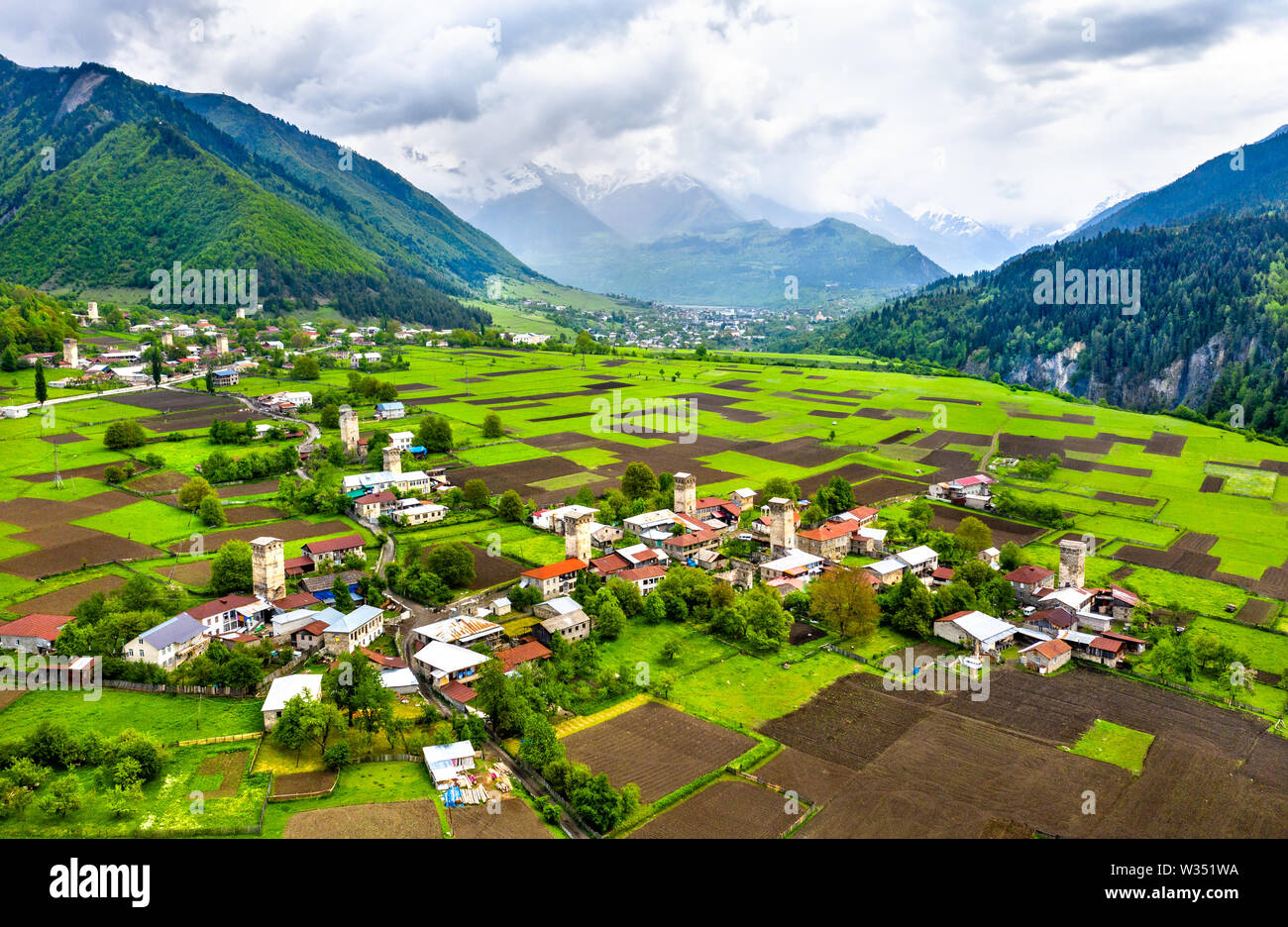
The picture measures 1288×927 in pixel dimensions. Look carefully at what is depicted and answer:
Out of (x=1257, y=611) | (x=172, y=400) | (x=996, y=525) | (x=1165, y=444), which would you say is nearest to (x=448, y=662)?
(x=1257, y=611)

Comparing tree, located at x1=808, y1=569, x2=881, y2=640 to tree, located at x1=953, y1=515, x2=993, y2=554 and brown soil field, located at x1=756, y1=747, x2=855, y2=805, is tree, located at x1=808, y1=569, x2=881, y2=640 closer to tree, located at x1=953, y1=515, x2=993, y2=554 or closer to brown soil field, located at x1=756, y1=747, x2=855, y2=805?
brown soil field, located at x1=756, y1=747, x2=855, y2=805

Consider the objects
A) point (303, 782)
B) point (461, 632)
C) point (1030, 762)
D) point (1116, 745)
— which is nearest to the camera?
point (303, 782)

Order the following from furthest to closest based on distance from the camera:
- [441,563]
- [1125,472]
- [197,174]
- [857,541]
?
[197,174]
[1125,472]
[857,541]
[441,563]

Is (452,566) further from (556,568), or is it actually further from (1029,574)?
(1029,574)

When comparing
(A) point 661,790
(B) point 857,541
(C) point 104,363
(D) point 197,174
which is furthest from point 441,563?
(D) point 197,174

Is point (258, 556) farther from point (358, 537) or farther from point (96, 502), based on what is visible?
point (96, 502)

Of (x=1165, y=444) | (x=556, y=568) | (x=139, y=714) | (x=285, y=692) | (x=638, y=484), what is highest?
(x=1165, y=444)
